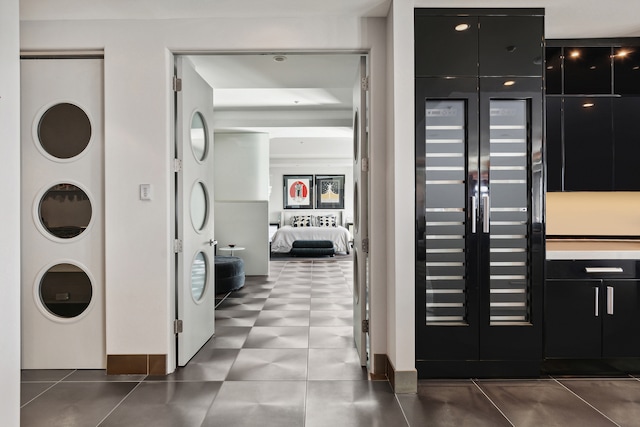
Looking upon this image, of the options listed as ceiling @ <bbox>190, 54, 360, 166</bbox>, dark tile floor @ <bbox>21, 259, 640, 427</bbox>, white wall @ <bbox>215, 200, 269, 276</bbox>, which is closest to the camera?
dark tile floor @ <bbox>21, 259, 640, 427</bbox>

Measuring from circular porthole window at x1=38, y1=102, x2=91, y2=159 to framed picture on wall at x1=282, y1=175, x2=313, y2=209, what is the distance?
30.9 feet

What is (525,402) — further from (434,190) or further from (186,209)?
(186,209)

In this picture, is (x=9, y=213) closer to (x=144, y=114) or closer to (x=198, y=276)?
(x=144, y=114)

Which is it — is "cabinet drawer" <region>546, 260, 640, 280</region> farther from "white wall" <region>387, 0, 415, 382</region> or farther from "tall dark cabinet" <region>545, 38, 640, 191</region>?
"white wall" <region>387, 0, 415, 382</region>

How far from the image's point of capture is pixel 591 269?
2.64m

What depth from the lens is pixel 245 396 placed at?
2398 millimetres

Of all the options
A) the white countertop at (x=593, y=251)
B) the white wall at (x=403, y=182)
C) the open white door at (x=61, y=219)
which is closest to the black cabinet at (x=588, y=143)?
the white countertop at (x=593, y=251)

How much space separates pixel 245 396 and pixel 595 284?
252cm

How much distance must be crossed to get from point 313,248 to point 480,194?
6.79 meters

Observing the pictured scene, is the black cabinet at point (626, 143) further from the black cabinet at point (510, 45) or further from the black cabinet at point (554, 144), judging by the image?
the black cabinet at point (510, 45)

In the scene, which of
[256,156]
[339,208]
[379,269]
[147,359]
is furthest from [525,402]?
[339,208]

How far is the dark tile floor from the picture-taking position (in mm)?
2117

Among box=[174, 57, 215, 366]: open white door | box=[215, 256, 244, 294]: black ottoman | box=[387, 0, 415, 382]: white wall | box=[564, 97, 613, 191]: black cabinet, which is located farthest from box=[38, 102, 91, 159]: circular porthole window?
box=[564, 97, 613, 191]: black cabinet

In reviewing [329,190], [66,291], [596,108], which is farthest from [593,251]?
[329,190]
